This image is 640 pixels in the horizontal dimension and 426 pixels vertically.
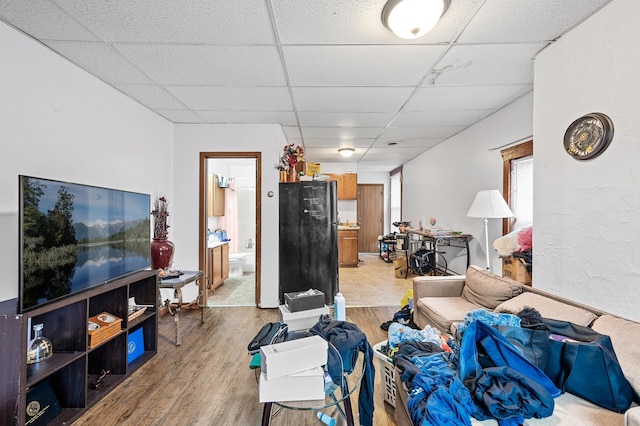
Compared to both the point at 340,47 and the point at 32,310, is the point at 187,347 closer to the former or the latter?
the point at 32,310

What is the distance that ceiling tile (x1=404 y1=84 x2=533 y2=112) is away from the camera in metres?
2.91

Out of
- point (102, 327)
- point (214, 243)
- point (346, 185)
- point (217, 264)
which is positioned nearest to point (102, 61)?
point (102, 327)

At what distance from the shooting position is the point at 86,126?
251 cm

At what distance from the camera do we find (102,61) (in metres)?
2.34

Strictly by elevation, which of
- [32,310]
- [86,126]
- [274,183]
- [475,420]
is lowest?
[475,420]

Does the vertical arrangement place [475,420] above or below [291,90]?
below

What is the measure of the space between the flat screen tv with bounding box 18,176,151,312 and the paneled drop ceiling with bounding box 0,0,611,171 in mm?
1030

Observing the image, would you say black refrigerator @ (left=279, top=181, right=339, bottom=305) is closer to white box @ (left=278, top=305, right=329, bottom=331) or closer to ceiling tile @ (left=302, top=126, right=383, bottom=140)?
ceiling tile @ (left=302, top=126, right=383, bottom=140)

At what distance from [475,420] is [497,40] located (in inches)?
90.2

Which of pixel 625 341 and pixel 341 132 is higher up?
pixel 341 132

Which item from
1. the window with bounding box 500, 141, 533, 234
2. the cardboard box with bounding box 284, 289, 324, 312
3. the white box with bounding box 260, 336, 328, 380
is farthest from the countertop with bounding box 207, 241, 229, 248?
the window with bounding box 500, 141, 533, 234

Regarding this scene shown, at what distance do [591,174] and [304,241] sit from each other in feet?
9.36

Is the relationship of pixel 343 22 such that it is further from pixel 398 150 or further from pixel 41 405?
pixel 398 150

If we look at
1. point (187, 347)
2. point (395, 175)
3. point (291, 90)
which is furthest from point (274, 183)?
point (395, 175)
